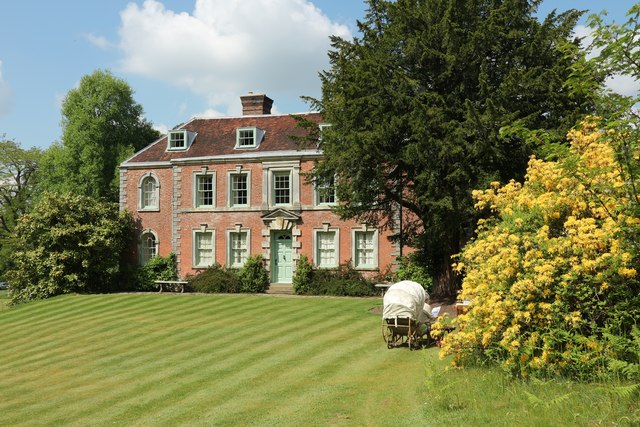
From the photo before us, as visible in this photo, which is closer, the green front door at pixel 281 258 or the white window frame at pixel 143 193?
the green front door at pixel 281 258

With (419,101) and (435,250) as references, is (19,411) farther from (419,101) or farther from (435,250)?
(435,250)

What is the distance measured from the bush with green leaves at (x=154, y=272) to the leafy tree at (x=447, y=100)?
1455 centimetres

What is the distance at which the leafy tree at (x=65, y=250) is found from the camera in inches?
1164

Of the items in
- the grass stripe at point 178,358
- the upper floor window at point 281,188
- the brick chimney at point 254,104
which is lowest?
the grass stripe at point 178,358

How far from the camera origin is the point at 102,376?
43.3 ft

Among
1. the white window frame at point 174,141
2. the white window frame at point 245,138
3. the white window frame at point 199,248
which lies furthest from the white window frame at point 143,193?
the white window frame at point 245,138

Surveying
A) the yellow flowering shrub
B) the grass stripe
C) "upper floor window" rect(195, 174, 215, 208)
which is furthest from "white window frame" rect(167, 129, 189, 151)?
the yellow flowering shrub

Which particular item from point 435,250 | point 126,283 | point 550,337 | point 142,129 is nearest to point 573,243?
point 550,337

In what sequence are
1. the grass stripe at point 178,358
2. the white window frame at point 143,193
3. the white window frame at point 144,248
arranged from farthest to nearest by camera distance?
1. the white window frame at point 143,193
2. the white window frame at point 144,248
3. the grass stripe at point 178,358

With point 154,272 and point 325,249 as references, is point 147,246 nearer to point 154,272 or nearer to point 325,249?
point 154,272

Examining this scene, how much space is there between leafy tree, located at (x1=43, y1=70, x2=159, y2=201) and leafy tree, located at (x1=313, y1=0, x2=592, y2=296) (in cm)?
3315

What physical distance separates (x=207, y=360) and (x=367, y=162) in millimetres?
9174

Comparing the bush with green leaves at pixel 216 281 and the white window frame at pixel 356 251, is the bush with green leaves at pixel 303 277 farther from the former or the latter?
the bush with green leaves at pixel 216 281

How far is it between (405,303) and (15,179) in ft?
177
